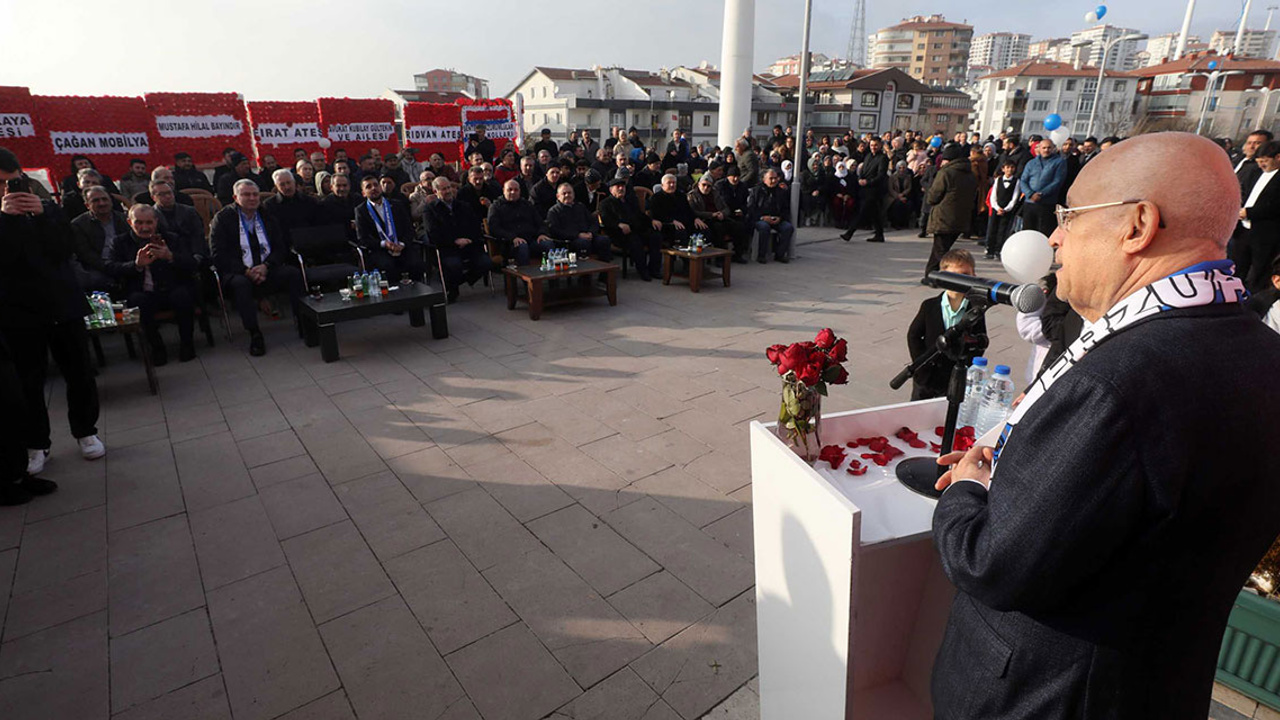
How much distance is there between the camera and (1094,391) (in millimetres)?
889

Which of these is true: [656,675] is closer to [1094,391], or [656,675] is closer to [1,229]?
[1094,391]

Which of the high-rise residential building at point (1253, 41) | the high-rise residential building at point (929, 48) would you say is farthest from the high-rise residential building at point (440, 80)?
the high-rise residential building at point (1253, 41)

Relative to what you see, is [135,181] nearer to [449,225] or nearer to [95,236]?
[95,236]

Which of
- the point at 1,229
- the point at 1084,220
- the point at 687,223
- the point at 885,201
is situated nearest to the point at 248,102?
the point at 687,223

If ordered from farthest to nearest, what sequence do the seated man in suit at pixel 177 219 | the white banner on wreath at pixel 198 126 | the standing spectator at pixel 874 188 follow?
the standing spectator at pixel 874 188
the white banner on wreath at pixel 198 126
the seated man in suit at pixel 177 219

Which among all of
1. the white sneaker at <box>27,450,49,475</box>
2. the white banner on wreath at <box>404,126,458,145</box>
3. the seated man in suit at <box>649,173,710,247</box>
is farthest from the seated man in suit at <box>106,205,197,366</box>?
the white banner on wreath at <box>404,126,458,145</box>

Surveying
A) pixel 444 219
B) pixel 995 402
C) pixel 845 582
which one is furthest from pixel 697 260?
pixel 845 582

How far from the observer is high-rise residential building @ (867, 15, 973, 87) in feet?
301

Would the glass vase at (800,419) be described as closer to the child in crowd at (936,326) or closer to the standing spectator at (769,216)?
the child in crowd at (936,326)

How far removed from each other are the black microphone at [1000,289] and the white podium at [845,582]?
0.48m

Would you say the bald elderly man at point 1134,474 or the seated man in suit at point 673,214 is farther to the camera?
the seated man in suit at point 673,214

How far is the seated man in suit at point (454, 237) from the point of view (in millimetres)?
7375

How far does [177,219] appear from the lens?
20.5 feet

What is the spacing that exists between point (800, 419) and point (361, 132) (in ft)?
40.7
